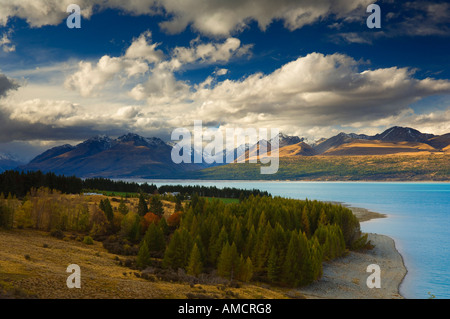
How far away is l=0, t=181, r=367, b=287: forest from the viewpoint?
59.6 metres

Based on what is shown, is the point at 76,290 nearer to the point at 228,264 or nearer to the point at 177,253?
the point at 228,264

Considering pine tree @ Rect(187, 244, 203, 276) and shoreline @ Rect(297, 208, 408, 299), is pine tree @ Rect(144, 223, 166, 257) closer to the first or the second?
pine tree @ Rect(187, 244, 203, 276)

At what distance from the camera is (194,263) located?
196 ft

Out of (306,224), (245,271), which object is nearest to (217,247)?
(245,271)

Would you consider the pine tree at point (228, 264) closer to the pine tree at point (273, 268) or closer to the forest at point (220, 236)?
the forest at point (220, 236)

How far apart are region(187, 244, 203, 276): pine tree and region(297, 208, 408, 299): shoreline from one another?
19947mm

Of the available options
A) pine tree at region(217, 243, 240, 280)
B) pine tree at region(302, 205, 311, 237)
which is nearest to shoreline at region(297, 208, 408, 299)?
pine tree at region(217, 243, 240, 280)

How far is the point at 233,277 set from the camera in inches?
2302

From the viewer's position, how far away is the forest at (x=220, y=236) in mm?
59562

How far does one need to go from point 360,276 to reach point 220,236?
105 feet

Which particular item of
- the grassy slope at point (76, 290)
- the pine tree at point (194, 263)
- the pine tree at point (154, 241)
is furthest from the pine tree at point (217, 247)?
the grassy slope at point (76, 290)

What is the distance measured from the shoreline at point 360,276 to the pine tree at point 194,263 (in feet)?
65.4

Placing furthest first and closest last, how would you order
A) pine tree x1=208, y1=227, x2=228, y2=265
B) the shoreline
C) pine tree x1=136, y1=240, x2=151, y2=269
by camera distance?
pine tree x1=208, y1=227, x2=228, y2=265 → pine tree x1=136, y1=240, x2=151, y2=269 → the shoreline
